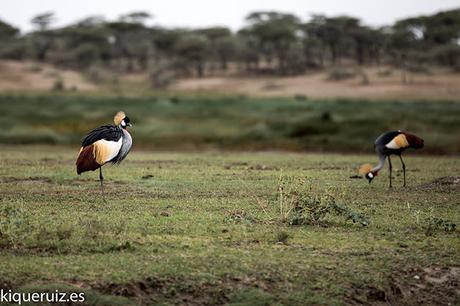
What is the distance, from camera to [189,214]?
1217 centimetres

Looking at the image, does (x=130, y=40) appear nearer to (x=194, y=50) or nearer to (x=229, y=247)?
(x=194, y=50)

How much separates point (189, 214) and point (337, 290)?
381cm

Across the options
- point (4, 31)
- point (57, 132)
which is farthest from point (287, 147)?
point (4, 31)

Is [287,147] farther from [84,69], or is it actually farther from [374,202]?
[84,69]

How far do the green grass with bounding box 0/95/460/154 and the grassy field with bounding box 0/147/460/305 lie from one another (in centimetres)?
1522

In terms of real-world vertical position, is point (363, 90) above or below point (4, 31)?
below

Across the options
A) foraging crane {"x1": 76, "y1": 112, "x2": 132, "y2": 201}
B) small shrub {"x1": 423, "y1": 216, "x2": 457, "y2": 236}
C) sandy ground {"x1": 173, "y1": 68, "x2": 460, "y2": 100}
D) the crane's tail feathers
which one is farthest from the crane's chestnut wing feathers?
sandy ground {"x1": 173, "y1": 68, "x2": 460, "y2": 100}

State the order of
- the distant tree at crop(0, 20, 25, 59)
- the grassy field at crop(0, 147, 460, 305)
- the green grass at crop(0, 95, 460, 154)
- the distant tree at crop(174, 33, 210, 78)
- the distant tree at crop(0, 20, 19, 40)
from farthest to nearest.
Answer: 1. the distant tree at crop(0, 20, 19, 40)
2. the distant tree at crop(0, 20, 25, 59)
3. the distant tree at crop(174, 33, 210, 78)
4. the green grass at crop(0, 95, 460, 154)
5. the grassy field at crop(0, 147, 460, 305)

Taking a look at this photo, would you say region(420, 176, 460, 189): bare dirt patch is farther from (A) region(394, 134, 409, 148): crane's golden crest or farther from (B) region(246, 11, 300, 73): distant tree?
(B) region(246, 11, 300, 73): distant tree

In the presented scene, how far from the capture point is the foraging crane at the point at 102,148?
45.0 feet

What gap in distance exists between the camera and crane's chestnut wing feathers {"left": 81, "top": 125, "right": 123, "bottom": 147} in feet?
45.5

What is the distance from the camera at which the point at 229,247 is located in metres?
10.0

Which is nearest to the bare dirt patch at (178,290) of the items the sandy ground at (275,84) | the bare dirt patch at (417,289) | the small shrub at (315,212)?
the bare dirt patch at (417,289)

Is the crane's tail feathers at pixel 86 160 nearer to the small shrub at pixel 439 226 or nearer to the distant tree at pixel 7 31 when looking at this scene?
the small shrub at pixel 439 226
